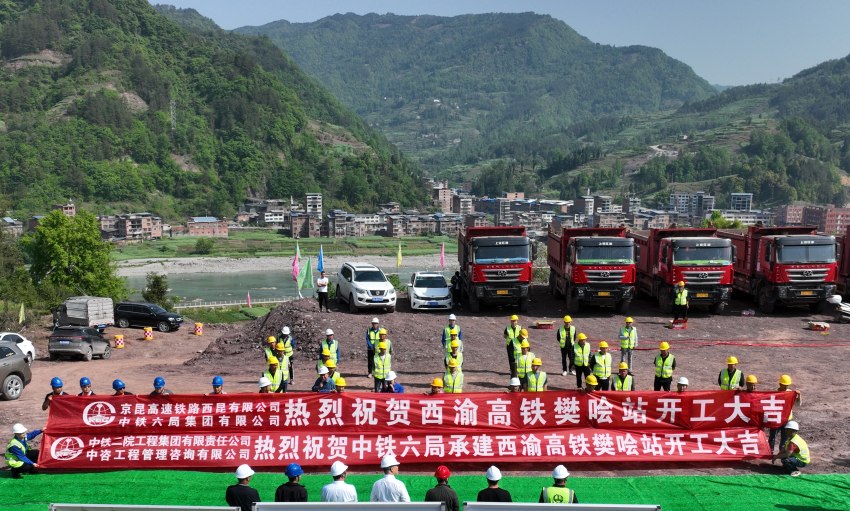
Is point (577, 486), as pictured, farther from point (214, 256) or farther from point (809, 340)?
point (214, 256)

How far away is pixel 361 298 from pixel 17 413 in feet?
39.7

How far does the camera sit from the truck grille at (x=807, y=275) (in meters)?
26.7

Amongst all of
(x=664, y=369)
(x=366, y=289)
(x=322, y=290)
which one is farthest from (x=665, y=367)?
(x=322, y=290)

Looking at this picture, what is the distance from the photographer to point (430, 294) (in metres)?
28.3

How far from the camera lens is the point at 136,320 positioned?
126 ft

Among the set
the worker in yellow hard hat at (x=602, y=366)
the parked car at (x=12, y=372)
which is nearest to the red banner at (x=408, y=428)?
the worker in yellow hard hat at (x=602, y=366)

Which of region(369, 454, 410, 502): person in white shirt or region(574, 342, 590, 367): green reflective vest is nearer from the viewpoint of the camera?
region(369, 454, 410, 502): person in white shirt

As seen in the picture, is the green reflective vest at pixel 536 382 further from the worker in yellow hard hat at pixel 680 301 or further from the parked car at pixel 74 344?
the parked car at pixel 74 344

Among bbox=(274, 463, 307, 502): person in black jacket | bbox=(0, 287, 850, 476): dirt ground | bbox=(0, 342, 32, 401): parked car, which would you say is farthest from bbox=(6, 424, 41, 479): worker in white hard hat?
bbox=(0, 342, 32, 401): parked car

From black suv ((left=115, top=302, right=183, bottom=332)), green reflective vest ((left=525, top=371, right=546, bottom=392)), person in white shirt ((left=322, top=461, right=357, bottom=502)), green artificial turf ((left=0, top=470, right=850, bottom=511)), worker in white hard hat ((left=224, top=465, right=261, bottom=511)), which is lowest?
black suv ((left=115, top=302, right=183, bottom=332))

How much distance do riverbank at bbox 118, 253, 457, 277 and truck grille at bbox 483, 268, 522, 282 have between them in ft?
353

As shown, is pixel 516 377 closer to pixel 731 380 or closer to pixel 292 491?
pixel 731 380

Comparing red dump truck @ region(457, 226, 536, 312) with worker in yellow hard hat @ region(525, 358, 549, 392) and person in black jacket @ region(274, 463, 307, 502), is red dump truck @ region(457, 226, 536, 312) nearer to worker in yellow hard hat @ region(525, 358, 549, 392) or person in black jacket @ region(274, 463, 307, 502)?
worker in yellow hard hat @ region(525, 358, 549, 392)

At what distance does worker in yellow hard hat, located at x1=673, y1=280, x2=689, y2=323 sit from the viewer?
2533cm
